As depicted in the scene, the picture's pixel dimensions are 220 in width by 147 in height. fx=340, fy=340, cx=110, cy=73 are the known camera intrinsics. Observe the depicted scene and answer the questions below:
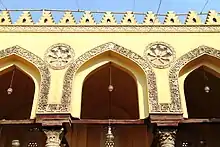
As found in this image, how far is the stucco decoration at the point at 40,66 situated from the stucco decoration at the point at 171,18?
312cm

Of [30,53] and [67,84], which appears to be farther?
[30,53]

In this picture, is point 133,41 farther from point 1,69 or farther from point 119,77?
point 1,69

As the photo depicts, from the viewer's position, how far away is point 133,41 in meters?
7.79

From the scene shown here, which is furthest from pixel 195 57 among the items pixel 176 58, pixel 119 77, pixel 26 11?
pixel 26 11

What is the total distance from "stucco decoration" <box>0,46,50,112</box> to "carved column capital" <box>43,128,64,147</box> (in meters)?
0.48

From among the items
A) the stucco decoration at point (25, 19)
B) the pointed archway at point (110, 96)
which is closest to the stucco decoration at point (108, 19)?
the pointed archway at point (110, 96)

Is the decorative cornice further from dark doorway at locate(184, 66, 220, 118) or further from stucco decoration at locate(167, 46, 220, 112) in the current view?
dark doorway at locate(184, 66, 220, 118)

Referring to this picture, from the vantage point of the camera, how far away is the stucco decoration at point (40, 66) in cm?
683

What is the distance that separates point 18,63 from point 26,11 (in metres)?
1.52

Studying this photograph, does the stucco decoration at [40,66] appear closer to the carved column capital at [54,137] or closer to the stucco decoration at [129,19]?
the carved column capital at [54,137]

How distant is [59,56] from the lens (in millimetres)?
7523

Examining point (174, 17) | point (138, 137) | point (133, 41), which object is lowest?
point (138, 137)

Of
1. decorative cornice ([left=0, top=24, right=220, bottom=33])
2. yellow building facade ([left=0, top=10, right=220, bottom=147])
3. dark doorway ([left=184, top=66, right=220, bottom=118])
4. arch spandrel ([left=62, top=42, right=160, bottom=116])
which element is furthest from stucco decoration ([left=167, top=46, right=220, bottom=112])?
decorative cornice ([left=0, top=24, right=220, bottom=33])

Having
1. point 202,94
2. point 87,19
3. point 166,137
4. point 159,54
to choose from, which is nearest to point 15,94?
point 87,19
